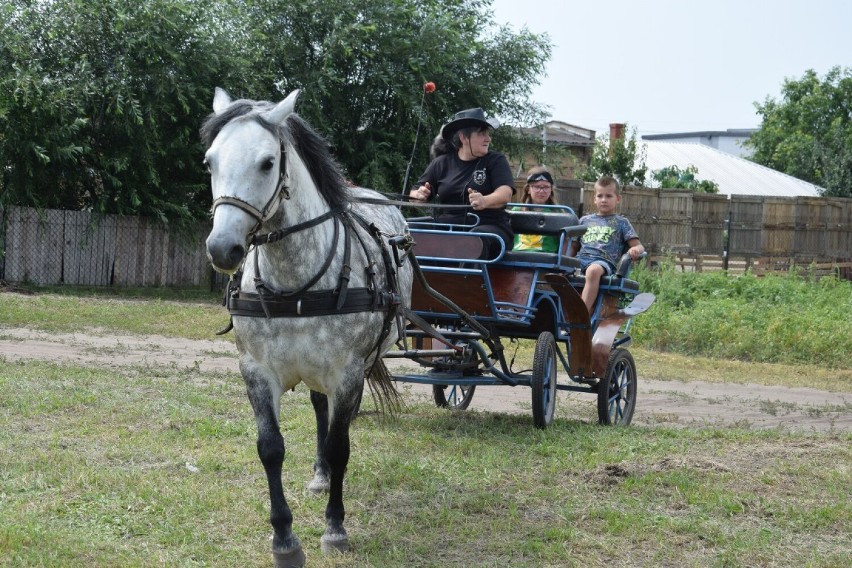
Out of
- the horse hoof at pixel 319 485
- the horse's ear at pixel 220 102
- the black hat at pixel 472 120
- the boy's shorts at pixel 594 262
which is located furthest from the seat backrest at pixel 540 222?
the horse's ear at pixel 220 102

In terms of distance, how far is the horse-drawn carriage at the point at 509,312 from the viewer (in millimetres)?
7309

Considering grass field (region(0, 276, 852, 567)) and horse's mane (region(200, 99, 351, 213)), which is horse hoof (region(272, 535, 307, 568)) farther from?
horse's mane (region(200, 99, 351, 213))

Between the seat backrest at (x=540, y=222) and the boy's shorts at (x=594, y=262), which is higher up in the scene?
the seat backrest at (x=540, y=222)

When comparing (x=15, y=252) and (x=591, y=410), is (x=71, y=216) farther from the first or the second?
(x=591, y=410)

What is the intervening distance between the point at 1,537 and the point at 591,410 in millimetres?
5897

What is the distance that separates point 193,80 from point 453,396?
10982 mm

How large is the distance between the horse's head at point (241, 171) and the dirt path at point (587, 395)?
16.8ft

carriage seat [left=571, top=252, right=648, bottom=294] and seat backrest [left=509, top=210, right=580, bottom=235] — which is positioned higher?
seat backrest [left=509, top=210, right=580, bottom=235]

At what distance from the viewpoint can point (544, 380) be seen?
7.59m

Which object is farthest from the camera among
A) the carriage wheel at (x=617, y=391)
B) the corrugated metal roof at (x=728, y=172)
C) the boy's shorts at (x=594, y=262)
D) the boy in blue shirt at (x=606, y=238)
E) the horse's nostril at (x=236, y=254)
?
the corrugated metal roof at (x=728, y=172)

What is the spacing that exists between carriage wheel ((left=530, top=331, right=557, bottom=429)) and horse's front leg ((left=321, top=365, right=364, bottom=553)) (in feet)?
8.71

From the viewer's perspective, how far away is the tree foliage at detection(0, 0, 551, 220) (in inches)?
672

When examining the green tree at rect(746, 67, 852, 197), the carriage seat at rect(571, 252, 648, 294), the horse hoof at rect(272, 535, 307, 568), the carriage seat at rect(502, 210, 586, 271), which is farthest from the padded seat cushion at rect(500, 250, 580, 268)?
the green tree at rect(746, 67, 852, 197)

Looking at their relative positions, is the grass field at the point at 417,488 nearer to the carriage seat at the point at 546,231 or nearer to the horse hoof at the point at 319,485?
the horse hoof at the point at 319,485
